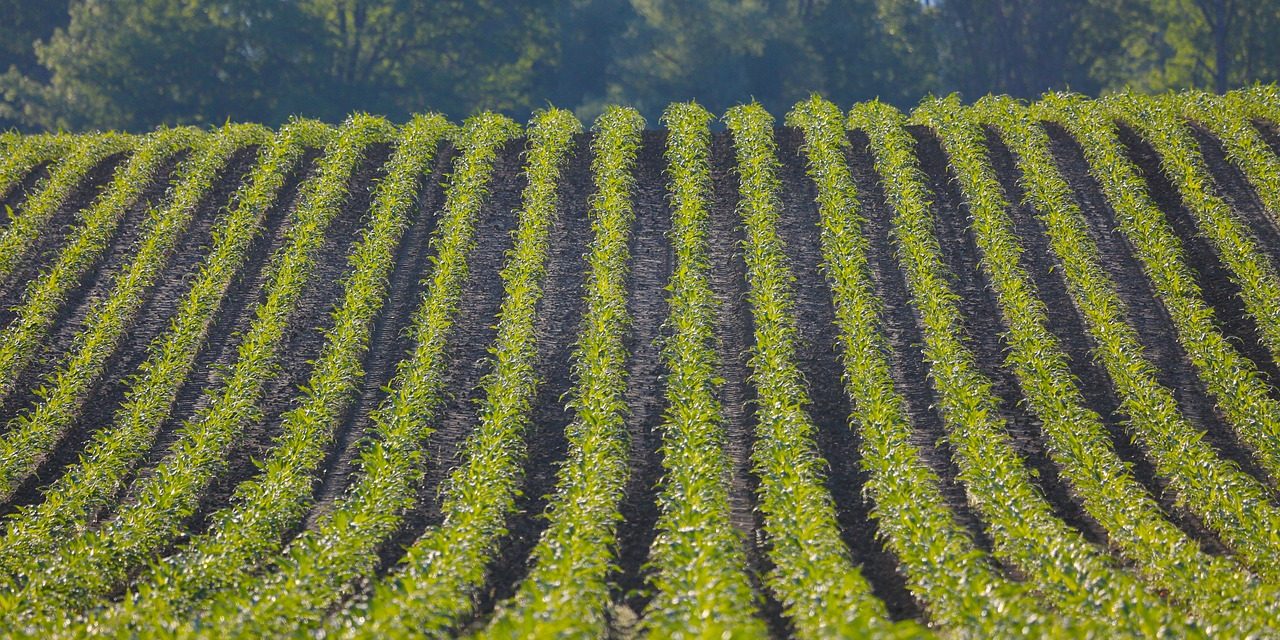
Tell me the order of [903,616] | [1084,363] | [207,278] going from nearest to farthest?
1. [903,616]
2. [1084,363]
3. [207,278]

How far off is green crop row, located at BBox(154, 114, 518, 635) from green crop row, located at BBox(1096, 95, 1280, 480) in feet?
27.5

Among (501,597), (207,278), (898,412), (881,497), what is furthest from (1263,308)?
(207,278)

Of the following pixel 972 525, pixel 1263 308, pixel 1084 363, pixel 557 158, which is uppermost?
pixel 557 158

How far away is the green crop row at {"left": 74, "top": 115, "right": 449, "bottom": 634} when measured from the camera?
9.64 meters

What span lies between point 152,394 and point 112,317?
2.23 metres

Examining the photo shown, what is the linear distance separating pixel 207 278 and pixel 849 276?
8510 millimetres

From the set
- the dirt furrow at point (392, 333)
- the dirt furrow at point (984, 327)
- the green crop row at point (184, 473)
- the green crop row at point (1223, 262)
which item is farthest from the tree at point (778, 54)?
the green crop row at point (184, 473)

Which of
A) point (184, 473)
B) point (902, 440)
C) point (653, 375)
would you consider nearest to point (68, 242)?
point (184, 473)

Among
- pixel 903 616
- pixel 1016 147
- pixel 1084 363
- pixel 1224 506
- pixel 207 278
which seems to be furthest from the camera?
pixel 1016 147

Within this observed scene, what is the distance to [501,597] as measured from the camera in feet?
33.1

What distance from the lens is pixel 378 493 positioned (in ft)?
36.7

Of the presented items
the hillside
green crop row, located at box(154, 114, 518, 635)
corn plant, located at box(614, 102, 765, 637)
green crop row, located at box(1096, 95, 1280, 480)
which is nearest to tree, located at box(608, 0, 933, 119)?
green crop row, located at box(1096, 95, 1280, 480)

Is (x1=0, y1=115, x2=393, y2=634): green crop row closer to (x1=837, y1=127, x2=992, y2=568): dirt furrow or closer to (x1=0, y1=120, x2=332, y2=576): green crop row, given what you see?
(x1=0, y1=120, x2=332, y2=576): green crop row

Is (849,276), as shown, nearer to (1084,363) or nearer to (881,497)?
(1084,363)
